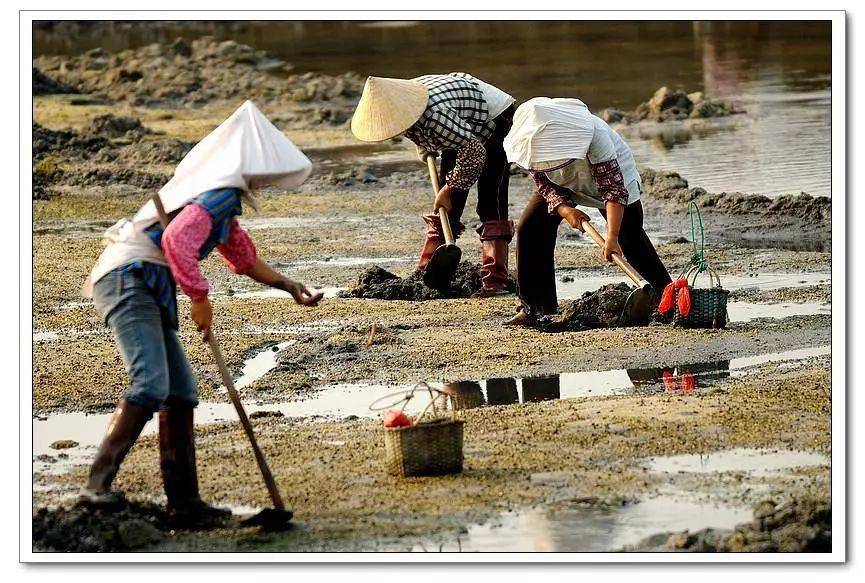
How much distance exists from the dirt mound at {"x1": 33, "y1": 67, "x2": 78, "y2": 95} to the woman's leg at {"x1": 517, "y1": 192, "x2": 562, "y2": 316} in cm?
1080

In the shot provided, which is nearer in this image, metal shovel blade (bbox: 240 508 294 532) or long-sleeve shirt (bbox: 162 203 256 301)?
long-sleeve shirt (bbox: 162 203 256 301)

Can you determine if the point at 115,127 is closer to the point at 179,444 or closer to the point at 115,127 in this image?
the point at 115,127

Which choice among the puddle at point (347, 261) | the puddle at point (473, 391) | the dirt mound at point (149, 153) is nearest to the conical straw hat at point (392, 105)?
the puddle at point (473, 391)

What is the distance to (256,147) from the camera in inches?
225

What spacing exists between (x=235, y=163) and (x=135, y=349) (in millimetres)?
760

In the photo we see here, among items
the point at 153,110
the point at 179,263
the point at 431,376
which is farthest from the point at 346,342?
the point at 153,110

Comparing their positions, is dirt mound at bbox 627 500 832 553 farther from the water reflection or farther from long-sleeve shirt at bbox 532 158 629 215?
long-sleeve shirt at bbox 532 158 629 215

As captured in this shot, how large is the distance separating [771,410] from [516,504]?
5.21ft

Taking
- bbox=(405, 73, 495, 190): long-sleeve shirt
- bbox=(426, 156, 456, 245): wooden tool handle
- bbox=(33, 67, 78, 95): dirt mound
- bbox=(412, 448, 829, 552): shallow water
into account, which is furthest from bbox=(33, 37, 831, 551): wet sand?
bbox=(33, 67, 78, 95): dirt mound

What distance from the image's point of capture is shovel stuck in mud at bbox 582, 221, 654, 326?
834 centimetres

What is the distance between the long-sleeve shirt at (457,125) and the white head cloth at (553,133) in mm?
760

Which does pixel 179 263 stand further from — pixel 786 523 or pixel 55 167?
pixel 55 167

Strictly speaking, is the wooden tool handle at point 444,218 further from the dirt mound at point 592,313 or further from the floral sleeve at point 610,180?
the floral sleeve at point 610,180
